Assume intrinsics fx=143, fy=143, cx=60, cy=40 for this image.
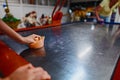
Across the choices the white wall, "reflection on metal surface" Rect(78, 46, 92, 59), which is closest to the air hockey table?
"reflection on metal surface" Rect(78, 46, 92, 59)

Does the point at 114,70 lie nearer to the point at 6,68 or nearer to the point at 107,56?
the point at 107,56

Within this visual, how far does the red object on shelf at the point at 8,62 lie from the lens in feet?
1.43

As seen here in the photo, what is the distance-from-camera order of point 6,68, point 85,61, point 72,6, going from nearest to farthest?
point 6,68, point 85,61, point 72,6

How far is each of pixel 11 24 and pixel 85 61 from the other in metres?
0.74

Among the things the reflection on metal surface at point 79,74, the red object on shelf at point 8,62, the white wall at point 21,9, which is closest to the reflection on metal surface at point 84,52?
the reflection on metal surface at point 79,74

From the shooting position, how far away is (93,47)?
2.41 feet

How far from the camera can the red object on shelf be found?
1.43ft

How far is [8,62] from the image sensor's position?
0.48 metres

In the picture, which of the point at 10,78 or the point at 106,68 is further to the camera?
the point at 106,68

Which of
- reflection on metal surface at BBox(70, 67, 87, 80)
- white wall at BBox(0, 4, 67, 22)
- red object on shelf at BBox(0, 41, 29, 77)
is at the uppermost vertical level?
white wall at BBox(0, 4, 67, 22)

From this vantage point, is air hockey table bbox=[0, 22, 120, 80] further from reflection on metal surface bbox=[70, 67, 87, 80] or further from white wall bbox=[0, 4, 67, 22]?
white wall bbox=[0, 4, 67, 22]

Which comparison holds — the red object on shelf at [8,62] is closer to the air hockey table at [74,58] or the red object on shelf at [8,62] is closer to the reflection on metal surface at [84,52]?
the air hockey table at [74,58]

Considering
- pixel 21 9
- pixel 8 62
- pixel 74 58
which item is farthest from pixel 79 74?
pixel 21 9

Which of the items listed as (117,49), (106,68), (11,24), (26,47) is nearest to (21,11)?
(11,24)
